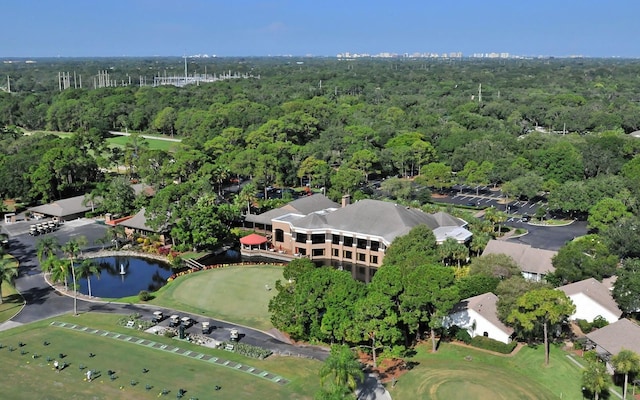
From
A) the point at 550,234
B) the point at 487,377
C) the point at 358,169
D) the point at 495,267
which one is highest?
the point at 358,169

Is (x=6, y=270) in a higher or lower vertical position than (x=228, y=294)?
higher

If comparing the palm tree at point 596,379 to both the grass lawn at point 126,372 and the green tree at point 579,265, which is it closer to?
the grass lawn at point 126,372

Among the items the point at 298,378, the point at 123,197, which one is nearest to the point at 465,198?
the point at 123,197

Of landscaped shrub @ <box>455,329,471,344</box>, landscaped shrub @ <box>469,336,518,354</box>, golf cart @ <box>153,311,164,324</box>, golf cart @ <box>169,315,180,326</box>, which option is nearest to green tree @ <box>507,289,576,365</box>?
landscaped shrub @ <box>469,336,518,354</box>

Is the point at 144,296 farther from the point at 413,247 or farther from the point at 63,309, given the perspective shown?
the point at 413,247

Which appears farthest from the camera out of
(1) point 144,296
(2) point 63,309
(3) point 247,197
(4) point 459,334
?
(3) point 247,197

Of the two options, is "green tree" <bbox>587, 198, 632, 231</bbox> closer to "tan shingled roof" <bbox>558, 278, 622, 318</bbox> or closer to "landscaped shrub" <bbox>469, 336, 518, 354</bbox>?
"tan shingled roof" <bbox>558, 278, 622, 318</bbox>

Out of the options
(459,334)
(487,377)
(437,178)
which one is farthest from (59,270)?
(437,178)
